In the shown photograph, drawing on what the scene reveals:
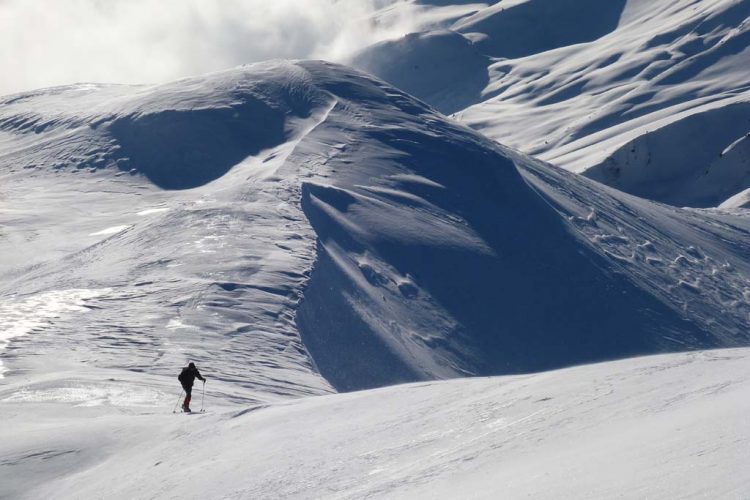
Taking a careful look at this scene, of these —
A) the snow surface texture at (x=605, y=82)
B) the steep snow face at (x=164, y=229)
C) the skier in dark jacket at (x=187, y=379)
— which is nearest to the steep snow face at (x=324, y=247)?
the steep snow face at (x=164, y=229)

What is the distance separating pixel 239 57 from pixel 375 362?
157956 millimetres

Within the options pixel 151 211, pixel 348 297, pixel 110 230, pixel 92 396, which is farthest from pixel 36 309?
pixel 151 211

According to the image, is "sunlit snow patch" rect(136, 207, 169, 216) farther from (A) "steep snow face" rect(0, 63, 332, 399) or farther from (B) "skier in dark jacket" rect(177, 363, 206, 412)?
(B) "skier in dark jacket" rect(177, 363, 206, 412)

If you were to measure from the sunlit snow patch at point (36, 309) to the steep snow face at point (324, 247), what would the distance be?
0.24m

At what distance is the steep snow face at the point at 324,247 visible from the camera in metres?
29.6

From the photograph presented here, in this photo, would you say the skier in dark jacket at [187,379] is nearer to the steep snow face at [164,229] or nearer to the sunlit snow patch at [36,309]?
the steep snow face at [164,229]

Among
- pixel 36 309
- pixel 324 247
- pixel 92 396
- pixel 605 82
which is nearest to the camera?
pixel 92 396

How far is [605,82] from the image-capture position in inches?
4365

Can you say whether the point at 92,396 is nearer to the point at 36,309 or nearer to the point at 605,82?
the point at 36,309

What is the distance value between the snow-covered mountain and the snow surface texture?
44 cm

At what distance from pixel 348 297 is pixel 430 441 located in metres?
20.1

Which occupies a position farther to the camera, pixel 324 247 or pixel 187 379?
pixel 324 247

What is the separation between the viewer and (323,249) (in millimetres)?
37125

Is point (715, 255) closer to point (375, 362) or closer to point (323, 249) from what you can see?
point (323, 249)
